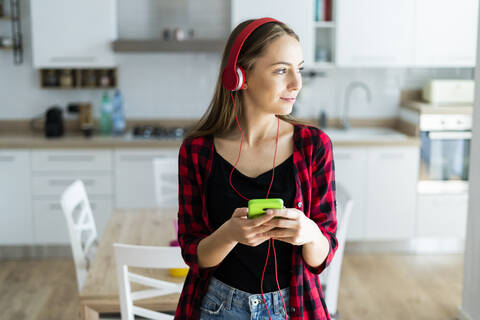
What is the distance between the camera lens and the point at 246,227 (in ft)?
3.83

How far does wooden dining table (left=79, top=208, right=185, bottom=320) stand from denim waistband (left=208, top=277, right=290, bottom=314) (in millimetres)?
522

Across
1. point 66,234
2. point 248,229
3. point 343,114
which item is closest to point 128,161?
point 66,234

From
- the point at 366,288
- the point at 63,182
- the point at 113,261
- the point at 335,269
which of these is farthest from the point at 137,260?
the point at 63,182

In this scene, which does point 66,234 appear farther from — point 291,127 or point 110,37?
point 291,127

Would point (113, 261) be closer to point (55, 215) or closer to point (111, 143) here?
point (111, 143)

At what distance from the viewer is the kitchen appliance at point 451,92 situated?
4199 millimetres

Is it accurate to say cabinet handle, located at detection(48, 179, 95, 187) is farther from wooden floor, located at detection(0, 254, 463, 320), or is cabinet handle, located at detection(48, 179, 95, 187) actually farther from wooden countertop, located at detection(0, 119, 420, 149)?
wooden floor, located at detection(0, 254, 463, 320)

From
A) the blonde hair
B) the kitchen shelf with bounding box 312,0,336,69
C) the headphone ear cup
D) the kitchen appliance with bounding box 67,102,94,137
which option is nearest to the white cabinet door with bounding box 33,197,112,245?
the kitchen appliance with bounding box 67,102,94,137

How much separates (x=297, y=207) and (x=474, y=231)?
2035 millimetres

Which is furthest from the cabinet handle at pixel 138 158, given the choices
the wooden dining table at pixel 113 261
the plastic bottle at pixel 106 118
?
the wooden dining table at pixel 113 261

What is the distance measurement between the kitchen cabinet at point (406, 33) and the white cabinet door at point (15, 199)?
2.27m

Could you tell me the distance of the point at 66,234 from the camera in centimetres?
412

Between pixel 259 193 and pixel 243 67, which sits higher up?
pixel 243 67

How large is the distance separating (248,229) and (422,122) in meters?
3.20
